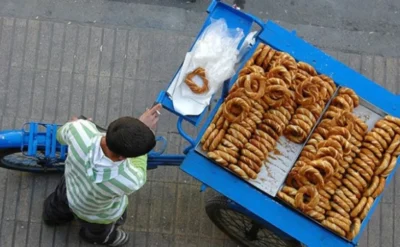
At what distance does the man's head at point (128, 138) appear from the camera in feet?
10.6

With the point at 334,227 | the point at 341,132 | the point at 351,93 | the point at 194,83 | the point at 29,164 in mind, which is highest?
the point at 351,93

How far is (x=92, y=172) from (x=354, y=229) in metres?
1.52

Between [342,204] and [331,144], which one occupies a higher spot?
[331,144]

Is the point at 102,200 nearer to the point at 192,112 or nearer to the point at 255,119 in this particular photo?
the point at 192,112

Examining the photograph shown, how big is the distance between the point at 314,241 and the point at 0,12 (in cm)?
332

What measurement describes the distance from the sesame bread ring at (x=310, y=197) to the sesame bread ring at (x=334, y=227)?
12 cm

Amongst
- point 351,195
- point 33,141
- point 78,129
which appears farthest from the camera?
point 33,141

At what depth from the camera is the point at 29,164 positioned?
483cm

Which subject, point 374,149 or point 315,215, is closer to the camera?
point 315,215

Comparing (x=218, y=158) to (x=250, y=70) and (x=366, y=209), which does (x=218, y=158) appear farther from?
(x=366, y=209)

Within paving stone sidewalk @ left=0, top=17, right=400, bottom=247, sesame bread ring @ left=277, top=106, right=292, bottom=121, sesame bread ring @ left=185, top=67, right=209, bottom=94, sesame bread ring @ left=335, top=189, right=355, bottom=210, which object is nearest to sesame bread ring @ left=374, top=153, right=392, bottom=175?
sesame bread ring @ left=335, top=189, right=355, bottom=210

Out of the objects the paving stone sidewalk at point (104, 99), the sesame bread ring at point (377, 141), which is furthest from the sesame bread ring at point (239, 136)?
the paving stone sidewalk at point (104, 99)

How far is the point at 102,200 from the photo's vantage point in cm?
376

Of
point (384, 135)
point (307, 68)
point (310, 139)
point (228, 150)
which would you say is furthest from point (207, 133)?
point (384, 135)
